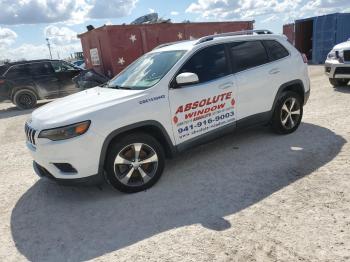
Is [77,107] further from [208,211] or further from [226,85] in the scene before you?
[226,85]

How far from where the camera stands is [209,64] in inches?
184

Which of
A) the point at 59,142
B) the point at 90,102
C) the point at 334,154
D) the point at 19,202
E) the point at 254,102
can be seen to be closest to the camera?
the point at 59,142

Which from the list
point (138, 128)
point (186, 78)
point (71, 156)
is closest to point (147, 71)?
point (186, 78)

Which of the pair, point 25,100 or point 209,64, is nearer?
point 209,64

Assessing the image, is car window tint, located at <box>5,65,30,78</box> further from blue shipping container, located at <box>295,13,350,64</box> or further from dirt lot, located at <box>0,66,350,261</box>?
blue shipping container, located at <box>295,13,350,64</box>

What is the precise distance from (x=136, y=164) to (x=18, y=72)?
10.5 m

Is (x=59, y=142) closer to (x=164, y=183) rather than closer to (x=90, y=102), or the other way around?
(x=90, y=102)

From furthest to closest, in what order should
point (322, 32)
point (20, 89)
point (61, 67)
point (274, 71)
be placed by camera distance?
point (322, 32)
point (61, 67)
point (20, 89)
point (274, 71)

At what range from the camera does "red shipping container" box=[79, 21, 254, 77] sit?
11.9 meters

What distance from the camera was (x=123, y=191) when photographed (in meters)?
4.10

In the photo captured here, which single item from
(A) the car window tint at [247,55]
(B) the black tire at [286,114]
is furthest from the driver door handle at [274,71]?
(B) the black tire at [286,114]

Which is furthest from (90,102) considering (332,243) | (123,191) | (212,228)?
(332,243)

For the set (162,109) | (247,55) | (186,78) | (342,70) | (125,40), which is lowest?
(342,70)

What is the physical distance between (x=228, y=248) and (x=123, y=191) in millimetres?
1611
